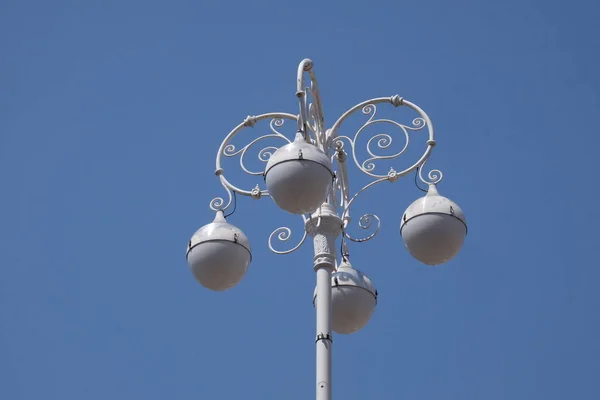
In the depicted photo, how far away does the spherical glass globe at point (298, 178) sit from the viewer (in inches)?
445

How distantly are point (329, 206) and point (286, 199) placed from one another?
131 cm

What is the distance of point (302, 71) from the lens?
486 inches

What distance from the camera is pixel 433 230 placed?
11.9m

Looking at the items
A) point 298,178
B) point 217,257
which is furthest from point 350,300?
point 298,178

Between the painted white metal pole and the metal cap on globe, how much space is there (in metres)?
0.35

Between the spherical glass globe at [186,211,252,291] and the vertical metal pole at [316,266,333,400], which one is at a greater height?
the spherical glass globe at [186,211,252,291]

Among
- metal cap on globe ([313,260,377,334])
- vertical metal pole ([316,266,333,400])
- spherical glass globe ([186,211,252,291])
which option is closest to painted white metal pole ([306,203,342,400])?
vertical metal pole ([316,266,333,400])

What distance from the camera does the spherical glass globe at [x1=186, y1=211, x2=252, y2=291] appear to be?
12.0 metres

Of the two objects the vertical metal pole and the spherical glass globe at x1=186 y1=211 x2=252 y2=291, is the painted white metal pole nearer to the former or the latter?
the vertical metal pole

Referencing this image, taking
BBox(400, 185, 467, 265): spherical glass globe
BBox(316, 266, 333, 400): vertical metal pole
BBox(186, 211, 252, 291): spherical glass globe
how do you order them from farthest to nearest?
BBox(186, 211, 252, 291): spherical glass globe
BBox(400, 185, 467, 265): spherical glass globe
BBox(316, 266, 333, 400): vertical metal pole

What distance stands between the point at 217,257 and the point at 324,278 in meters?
0.96

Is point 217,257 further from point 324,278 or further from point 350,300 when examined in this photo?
point 350,300

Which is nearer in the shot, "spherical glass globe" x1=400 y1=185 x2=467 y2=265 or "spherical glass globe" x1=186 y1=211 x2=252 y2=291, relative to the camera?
"spherical glass globe" x1=400 y1=185 x2=467 y2=265

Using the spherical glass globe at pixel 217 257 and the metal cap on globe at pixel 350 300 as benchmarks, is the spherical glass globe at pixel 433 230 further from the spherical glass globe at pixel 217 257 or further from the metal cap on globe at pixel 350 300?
the spherical glass globe at pixel 217 257
